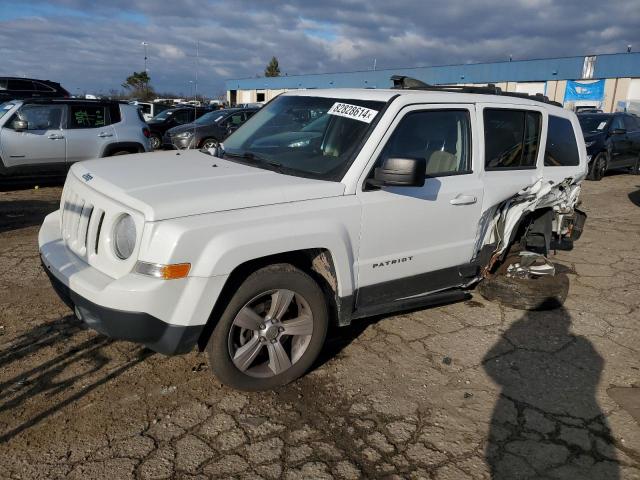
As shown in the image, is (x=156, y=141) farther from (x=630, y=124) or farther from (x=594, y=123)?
(x=630, y=124)

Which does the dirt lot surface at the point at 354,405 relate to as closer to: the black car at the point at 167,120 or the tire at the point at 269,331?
the tire at the point at 269,331

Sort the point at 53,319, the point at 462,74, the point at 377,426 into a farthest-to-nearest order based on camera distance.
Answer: the point at 462,74 → the point at 53,319 → the point at 377,426

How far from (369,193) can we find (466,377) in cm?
143

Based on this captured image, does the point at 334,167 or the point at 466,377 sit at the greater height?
the point at 334,167

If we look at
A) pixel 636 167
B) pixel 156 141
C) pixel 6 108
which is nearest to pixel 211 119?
pixel 156 141

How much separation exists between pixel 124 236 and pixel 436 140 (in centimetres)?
233

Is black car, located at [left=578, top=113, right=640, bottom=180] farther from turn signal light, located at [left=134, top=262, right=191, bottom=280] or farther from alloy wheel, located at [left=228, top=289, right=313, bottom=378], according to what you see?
turn signal light, located at [left=134, top=262, right=191, bottom=280]

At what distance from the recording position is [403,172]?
10.6 ft

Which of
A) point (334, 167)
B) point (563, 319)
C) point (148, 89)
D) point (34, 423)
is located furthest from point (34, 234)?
point (148, 89)

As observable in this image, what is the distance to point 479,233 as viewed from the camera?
4.30 metres

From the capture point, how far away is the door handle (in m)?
3.95

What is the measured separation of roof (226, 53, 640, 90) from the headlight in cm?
3804

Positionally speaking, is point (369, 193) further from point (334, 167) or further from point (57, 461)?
point (57, 461)

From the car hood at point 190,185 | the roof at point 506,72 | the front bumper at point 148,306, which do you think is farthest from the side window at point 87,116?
the roof at point 506,72
